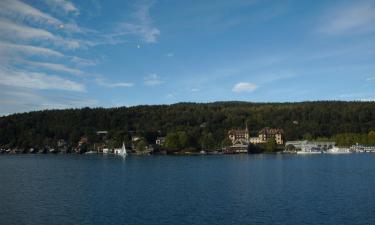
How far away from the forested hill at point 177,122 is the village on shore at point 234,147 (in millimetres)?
2324

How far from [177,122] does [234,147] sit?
3043 centimetres

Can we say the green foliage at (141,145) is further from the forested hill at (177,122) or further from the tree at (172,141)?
the forested hill at (177,122)

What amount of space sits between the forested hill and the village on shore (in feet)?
7.63

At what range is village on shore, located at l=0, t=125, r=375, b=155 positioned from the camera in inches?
4985

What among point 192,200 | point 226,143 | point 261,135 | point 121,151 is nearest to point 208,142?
point 226,143

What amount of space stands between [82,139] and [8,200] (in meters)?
117

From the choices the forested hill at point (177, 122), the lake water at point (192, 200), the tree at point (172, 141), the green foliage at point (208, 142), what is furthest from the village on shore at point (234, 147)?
the lake water at point (192, 200)

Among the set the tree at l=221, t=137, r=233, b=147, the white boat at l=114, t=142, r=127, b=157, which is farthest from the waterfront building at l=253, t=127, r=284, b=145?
the white boat at l=114, t=142, r=127, b=157

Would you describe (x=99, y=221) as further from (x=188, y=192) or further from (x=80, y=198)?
Answer: (x=188, y=192)

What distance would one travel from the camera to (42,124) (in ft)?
515

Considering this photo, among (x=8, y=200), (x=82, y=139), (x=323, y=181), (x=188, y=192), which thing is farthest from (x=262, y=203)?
(x=82, y=139)

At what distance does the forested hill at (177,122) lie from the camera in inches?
5674

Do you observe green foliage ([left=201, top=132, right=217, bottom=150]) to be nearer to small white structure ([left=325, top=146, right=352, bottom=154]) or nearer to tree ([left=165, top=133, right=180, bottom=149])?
tree ([left=165, top=133, right=180, bottom=149])

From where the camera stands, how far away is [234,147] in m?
128
